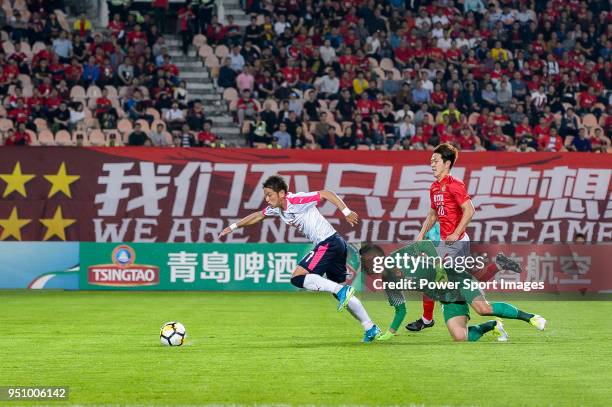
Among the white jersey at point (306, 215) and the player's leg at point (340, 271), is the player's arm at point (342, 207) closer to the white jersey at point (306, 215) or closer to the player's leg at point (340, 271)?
the white jersey at point (306, 215)

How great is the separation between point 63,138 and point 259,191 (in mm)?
5069

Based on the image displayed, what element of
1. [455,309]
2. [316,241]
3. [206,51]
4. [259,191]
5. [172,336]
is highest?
[316,241]

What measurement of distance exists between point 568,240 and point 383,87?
6.87m

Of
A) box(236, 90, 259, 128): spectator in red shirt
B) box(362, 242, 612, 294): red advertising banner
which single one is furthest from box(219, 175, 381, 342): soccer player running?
box(236, 90, 259, 128): spectator in red shirt

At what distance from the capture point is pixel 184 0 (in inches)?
1437

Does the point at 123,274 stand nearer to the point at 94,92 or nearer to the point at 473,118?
the point at 94,92

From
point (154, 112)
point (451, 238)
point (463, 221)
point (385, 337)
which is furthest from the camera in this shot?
point (154, 112)

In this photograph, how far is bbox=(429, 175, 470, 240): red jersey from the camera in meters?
14.8

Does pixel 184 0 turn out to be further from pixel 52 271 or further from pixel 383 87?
pixel 52 271

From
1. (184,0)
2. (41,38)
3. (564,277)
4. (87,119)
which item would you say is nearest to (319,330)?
(564,277)

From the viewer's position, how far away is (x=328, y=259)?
15086 mm

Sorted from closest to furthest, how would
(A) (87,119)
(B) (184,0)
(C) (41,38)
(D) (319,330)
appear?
1. (D) (319,330)
2. (A) (87,119)
3. (C) (41,38)
4. (B) (184,0)

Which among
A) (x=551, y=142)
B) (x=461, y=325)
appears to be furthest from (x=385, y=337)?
(x=551, y=142)

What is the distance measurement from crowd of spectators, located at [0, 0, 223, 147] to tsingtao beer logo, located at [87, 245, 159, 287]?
3.07m
